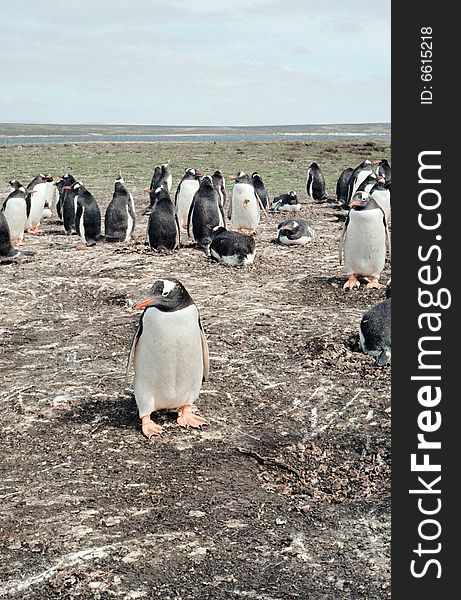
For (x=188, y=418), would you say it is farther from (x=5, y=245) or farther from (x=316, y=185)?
(x=316, y=185)

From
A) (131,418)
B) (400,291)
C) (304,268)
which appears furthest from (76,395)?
(304,268)

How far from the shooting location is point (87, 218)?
41.4 feet

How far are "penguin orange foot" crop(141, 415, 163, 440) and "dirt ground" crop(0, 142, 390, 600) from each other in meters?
0.08

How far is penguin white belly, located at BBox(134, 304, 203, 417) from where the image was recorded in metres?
5.51

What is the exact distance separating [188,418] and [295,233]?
725 centimetres

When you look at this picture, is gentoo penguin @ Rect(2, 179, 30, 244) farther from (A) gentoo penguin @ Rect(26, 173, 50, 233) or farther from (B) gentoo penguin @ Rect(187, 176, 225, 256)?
(B) gentoo penguin @ Rect(187, 176, 225, 256)

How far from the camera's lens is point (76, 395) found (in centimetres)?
633

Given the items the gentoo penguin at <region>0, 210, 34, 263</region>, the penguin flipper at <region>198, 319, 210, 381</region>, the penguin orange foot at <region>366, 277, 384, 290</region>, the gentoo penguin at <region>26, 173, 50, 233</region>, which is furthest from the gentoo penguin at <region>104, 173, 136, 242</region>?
the penguin flipper at <region>198, 319, 210, 381</region>

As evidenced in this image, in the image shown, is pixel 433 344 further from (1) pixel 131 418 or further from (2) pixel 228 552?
(1) pixel 131 418

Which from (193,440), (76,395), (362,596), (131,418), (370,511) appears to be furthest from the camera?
(76,395)

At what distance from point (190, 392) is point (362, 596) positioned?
7.61ft

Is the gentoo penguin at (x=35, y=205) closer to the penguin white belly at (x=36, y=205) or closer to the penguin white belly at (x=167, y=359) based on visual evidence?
the penguin white belly at (x=36, y=205)

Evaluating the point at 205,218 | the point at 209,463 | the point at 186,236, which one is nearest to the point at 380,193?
the point at 205,218

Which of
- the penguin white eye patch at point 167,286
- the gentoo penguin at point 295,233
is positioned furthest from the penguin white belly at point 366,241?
the penguin white eye patch at point 167,286
